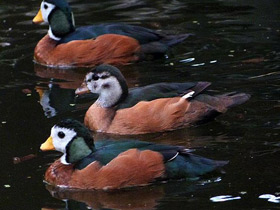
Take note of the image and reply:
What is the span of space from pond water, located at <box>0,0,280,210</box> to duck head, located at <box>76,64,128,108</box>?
43cm

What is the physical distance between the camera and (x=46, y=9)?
13.4 m

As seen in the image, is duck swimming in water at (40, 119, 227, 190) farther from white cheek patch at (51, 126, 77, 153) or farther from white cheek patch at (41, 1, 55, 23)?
white cheek patch at (41, 1, 55, 23)

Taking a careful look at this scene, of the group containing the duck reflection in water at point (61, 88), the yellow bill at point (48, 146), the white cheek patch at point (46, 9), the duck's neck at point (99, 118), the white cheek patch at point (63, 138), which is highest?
the white cheek patch at point (46, 9)

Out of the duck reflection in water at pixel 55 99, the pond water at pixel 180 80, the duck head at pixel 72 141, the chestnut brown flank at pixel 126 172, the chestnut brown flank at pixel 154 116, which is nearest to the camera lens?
the pond water at pixel 180 80

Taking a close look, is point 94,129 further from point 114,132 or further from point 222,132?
point 222,132

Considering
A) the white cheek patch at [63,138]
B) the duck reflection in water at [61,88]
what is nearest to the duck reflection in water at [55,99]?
the duck reflection in water at [61,88]

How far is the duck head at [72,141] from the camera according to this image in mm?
8625

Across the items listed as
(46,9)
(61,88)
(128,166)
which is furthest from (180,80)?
(128,166)

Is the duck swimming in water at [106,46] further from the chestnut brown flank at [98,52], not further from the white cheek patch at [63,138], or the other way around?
the white cheek patch at [63,138]

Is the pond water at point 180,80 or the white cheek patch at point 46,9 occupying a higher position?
the white cheek patch at point 46,9

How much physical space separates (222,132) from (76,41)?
375 centimetres

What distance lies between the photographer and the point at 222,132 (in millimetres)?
9828

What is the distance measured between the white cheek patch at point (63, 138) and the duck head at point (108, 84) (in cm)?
159

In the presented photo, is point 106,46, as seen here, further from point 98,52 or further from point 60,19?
point 60,19
